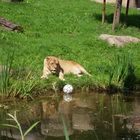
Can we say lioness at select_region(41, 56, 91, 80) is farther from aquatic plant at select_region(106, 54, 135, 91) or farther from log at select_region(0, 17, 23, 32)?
log at select_region(0, 17, 23, 32)

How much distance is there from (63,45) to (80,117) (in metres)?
8.52

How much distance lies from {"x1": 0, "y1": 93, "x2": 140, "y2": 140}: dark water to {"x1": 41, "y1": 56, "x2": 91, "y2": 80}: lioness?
1.31 metres

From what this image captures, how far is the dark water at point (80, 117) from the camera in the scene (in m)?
10.4

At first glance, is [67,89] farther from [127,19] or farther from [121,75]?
[127,19]

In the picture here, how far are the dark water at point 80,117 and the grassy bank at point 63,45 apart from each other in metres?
0.63

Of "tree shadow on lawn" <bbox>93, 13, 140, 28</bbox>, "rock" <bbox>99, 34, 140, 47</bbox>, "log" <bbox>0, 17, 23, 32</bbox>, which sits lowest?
"tree shadow on lawn" <bbox>93, 13, 140, 28</bbox>

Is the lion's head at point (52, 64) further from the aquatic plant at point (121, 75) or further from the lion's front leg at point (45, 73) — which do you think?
the aquatic plant at point (121, 75)

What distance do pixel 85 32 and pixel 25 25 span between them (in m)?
2.52

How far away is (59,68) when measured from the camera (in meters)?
15.5

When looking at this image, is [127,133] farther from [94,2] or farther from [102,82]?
[94,2]

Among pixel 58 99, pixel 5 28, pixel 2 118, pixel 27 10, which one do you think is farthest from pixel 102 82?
pixel 27 10

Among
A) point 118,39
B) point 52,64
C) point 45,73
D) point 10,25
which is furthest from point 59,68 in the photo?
point 10,25

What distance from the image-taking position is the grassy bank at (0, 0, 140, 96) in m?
14.8

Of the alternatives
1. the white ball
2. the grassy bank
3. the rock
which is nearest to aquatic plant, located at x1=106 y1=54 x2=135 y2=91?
the grassy bank
